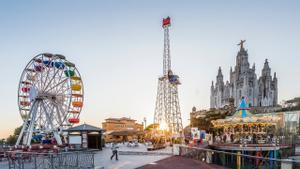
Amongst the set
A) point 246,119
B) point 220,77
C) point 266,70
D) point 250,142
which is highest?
point 266,70

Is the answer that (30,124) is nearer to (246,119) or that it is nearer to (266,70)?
(246,119)

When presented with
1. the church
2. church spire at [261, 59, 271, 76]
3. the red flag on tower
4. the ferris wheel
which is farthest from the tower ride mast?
church spire at [261, 59, 271, 76]

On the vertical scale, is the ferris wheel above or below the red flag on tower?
below

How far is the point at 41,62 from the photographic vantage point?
32719 millimetres

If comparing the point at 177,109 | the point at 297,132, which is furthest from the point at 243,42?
the point at 297,132

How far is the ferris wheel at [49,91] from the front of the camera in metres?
32.1

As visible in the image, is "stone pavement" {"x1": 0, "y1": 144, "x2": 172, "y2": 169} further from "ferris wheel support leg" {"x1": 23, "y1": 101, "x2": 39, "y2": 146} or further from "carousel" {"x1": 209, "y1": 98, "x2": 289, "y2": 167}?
"ferris wheel support leg" {"x1": 23, "y1": 101, "x2": 39, "y2": 146}

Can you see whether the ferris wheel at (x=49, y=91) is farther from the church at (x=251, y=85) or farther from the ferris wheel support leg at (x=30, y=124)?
the church at (x=251, y=85)

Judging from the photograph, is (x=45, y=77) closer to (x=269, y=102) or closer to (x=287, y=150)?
(x=287, y=150)

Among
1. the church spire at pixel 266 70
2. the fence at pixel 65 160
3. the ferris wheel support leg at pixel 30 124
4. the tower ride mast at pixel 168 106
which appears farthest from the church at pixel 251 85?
the fence at pixel 65 160

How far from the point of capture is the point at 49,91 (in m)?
32.3

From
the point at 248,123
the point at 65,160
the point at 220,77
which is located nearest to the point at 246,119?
the point at 248,123

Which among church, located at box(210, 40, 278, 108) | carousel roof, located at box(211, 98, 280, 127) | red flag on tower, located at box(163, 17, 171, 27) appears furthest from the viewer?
church, located at box(210, 40, 278, 108)

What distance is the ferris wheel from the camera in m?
32.1
